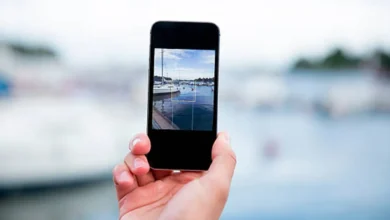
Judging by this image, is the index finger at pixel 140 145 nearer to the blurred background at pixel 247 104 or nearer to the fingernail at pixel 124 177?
the fingernail at pixel 124 177

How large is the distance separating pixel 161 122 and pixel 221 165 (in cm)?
10

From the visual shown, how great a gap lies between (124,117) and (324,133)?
2.01 feet

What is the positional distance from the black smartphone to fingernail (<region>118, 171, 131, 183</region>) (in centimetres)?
4

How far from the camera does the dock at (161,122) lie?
55 centimetres

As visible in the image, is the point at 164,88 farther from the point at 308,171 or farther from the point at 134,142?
the point at 308,171

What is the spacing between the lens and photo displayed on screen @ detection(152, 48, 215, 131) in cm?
55

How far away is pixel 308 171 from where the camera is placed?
1395mm


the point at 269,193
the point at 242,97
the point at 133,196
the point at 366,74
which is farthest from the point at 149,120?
the point at 366,74

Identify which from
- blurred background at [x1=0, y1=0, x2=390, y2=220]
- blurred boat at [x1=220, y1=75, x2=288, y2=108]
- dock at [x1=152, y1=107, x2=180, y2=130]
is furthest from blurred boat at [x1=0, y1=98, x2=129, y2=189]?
dock at [x1=152, y1=107, x2=180, y2=130]

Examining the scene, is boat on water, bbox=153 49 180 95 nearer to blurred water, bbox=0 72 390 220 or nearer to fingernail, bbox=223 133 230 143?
fingernail, bbox=223 133 230 143

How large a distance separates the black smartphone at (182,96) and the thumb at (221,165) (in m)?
0.02

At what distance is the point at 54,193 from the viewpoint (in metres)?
1.42

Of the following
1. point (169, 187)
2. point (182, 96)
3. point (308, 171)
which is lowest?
point (308, 171)

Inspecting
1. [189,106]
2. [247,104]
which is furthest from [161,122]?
[247,104]
